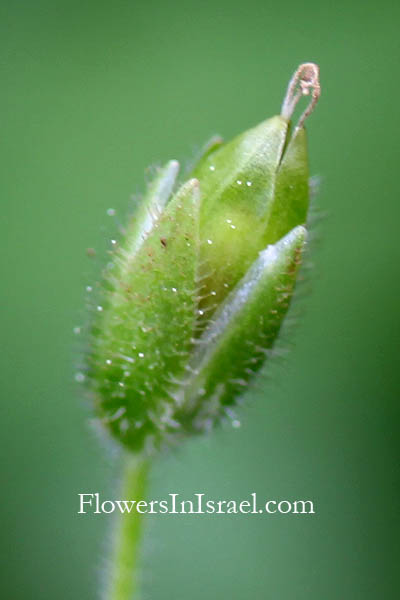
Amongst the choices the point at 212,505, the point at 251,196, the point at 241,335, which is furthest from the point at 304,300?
the point at 251,196

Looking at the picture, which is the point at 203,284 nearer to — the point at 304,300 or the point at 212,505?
the point at 304,300

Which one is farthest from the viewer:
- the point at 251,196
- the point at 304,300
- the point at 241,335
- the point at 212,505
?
the point at 212,505

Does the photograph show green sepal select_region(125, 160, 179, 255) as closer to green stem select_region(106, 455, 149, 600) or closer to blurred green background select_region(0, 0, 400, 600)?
green stem select_region(106, 455, 149, 600)

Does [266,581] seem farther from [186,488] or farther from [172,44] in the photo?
[172,44]

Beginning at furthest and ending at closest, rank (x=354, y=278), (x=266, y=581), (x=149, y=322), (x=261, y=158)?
1. (x=354, y=278)
2. (x=266, y=581)
3. (x=149, y=322)
4. (x=261, y=158)

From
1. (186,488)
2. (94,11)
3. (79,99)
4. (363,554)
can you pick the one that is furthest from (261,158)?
(94,11)

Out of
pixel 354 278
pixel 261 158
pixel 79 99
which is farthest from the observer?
pixel 79 99
